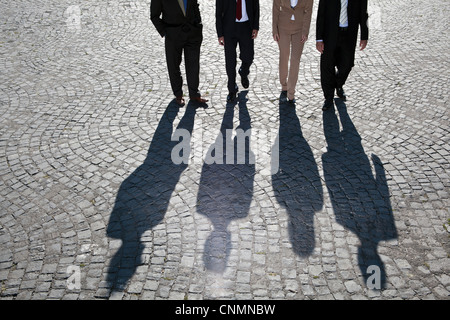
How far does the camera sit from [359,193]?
5.23 meters

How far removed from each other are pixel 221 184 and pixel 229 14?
123 inches

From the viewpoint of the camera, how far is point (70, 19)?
11.1 meters

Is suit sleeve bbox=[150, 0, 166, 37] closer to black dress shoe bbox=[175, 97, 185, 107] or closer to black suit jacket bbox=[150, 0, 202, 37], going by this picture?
black suit jacket bbox=[150, 0, 202, 37]

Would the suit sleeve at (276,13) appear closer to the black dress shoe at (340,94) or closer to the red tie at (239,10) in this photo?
the red tie at (239,10)

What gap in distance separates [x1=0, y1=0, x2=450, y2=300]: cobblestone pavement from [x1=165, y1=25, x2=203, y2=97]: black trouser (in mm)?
383

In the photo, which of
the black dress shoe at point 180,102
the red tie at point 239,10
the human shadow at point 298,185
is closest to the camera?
the human shadow at point 298,185

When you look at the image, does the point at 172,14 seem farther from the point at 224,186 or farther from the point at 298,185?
the point at 298,185

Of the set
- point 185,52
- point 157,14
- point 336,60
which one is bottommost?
point 336,60

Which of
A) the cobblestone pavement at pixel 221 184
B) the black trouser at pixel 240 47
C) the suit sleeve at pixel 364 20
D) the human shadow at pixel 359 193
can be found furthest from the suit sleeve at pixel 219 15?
the human shadow at pixel 359 193

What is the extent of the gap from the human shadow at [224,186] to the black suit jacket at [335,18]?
193cm

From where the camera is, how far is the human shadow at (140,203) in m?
4.39

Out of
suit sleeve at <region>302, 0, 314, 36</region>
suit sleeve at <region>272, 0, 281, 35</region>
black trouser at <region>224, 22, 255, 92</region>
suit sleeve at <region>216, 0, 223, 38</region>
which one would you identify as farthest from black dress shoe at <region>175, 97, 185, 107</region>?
suit sleeve at <region>302, 0, 314, 36</region>

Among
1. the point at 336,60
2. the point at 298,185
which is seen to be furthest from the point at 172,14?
the point at 298,185

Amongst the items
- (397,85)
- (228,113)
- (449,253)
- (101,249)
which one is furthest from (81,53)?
(449,253)
